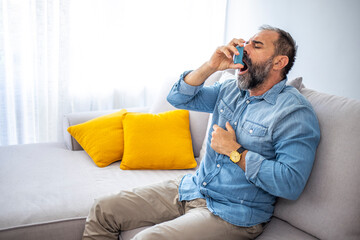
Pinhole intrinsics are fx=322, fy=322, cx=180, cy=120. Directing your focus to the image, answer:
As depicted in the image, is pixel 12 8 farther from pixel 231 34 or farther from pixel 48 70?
pixel 231 34

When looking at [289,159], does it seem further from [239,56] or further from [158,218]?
[158,218]

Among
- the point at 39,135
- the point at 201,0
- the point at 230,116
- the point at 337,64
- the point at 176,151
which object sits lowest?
the point at 39,135

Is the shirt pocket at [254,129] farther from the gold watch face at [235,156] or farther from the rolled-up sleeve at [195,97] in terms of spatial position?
the rolled-up sleeve at [195,97]

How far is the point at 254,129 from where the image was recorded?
131cm

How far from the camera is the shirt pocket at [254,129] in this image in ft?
4.17

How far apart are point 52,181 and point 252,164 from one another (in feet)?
3.38

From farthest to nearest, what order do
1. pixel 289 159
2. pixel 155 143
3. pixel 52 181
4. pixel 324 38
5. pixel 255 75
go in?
pixel 324 38 < pixel 155 143 < pixel 52 181 < pixel 255 75 < pixel 289 159

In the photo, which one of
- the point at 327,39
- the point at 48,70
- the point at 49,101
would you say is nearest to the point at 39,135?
the point at 49,101

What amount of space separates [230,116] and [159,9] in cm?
158

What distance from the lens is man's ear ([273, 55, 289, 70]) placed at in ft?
4.56

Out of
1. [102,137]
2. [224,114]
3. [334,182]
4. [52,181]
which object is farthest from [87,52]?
[334,182]

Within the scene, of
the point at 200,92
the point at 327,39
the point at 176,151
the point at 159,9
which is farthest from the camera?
the point at 159,9

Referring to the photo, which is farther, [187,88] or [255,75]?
[187,88]

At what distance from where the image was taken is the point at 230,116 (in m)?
1.45
